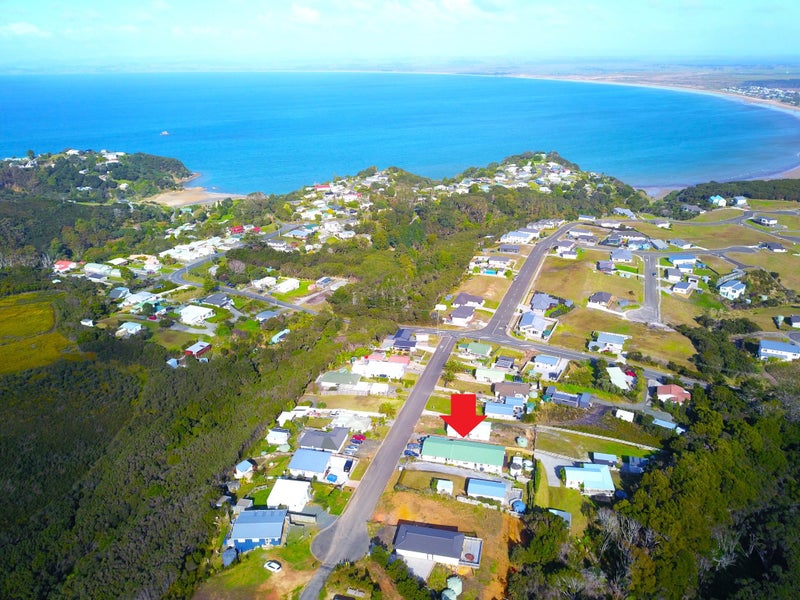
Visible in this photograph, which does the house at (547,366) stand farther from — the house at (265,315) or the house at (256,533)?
the house at (265,315)

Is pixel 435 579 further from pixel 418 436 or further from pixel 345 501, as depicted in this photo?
pixel 418 436

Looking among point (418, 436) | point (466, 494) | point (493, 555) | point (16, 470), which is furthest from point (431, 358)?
point (16, 470)

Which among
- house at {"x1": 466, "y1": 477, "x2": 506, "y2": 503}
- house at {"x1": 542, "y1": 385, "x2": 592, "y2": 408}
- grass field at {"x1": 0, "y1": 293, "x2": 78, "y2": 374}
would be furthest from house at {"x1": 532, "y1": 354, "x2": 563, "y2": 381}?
grass field at {"x1": 0, "y1": 293, "x2": 78, "y2": 374}

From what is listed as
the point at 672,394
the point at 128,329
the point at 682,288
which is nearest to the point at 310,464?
the point at 672,394

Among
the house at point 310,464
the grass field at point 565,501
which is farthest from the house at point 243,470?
the grass field at point 565,501

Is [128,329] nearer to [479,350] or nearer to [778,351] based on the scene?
[479,350]
